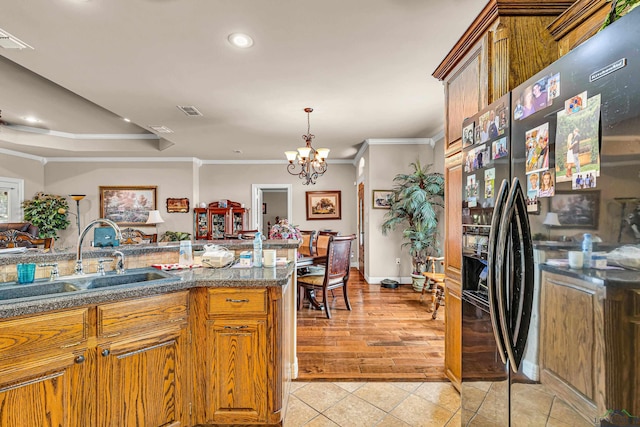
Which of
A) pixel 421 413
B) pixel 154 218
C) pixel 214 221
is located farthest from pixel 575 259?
pixel 154 218

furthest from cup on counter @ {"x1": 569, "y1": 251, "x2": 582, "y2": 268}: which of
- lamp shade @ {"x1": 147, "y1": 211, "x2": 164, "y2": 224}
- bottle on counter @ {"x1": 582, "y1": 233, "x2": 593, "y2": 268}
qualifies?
lamp shade @ {"x1": 147, "y1": 211, "x2": 164, "y2": 224}

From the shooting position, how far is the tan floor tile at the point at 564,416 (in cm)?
83

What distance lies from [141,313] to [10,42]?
2.46 metres

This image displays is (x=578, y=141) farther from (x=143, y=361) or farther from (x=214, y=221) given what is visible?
(x=214, y=221)

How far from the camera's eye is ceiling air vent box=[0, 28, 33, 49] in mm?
2225

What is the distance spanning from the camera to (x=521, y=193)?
107cm

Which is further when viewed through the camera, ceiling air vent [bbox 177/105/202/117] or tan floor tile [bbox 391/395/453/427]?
ceiling air vent [bbox 177/105/202/117]

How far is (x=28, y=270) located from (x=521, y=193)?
2394mm

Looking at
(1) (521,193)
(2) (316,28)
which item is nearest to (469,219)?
(1) (521,193)

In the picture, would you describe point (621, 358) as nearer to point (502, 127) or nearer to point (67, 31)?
point (502, 127)

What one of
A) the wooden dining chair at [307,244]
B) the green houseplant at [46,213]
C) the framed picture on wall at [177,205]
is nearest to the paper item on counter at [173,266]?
the wooden dining chair at [307,244]

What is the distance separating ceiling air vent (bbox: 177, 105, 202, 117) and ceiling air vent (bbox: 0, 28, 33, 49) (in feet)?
4.93

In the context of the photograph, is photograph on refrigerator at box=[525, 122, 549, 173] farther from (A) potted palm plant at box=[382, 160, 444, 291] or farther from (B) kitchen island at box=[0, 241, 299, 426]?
(A) potted palm plant at box=[382, 160, 444, 291]

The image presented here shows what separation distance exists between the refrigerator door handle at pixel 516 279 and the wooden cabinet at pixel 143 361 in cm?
156
